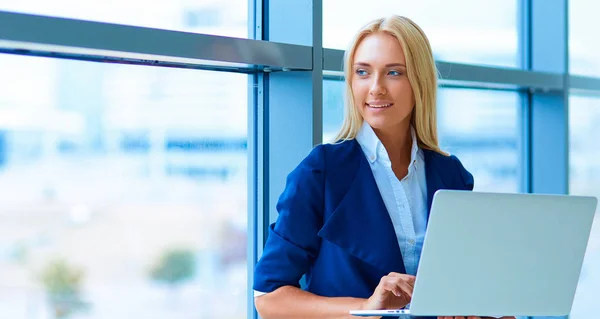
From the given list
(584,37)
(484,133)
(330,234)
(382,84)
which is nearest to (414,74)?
(382,84)

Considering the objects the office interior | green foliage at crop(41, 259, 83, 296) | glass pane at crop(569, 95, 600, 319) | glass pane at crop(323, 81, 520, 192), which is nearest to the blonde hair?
the office interior

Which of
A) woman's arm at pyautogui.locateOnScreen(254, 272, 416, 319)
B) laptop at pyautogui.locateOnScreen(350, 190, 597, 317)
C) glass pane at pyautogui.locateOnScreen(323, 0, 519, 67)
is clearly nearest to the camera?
laptop at pyautogui.locateOnScreen(350, 190, 597, 317)

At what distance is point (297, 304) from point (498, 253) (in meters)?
0.43

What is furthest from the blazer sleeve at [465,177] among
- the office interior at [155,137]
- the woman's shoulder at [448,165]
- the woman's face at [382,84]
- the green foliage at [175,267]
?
the green foliage at [175,267]

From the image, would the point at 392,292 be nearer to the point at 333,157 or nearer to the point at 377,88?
the point at 333,157

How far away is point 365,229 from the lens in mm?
1769

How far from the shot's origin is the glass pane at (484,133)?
9.99ft

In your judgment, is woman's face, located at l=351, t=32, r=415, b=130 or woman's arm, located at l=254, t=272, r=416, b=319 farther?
woman's face, located at l=351, t=32, r=415, b=130

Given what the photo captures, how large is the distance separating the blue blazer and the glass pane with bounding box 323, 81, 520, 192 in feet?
4.10

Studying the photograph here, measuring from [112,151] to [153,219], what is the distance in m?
0.21

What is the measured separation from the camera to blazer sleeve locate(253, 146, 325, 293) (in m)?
1.72

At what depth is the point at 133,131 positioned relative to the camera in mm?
2096

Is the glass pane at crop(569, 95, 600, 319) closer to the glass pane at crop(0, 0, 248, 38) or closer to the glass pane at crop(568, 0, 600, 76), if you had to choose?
the glass pane at crop(568, 0, 600, 76)

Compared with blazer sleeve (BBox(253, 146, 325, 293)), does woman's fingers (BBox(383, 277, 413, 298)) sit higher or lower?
lower
